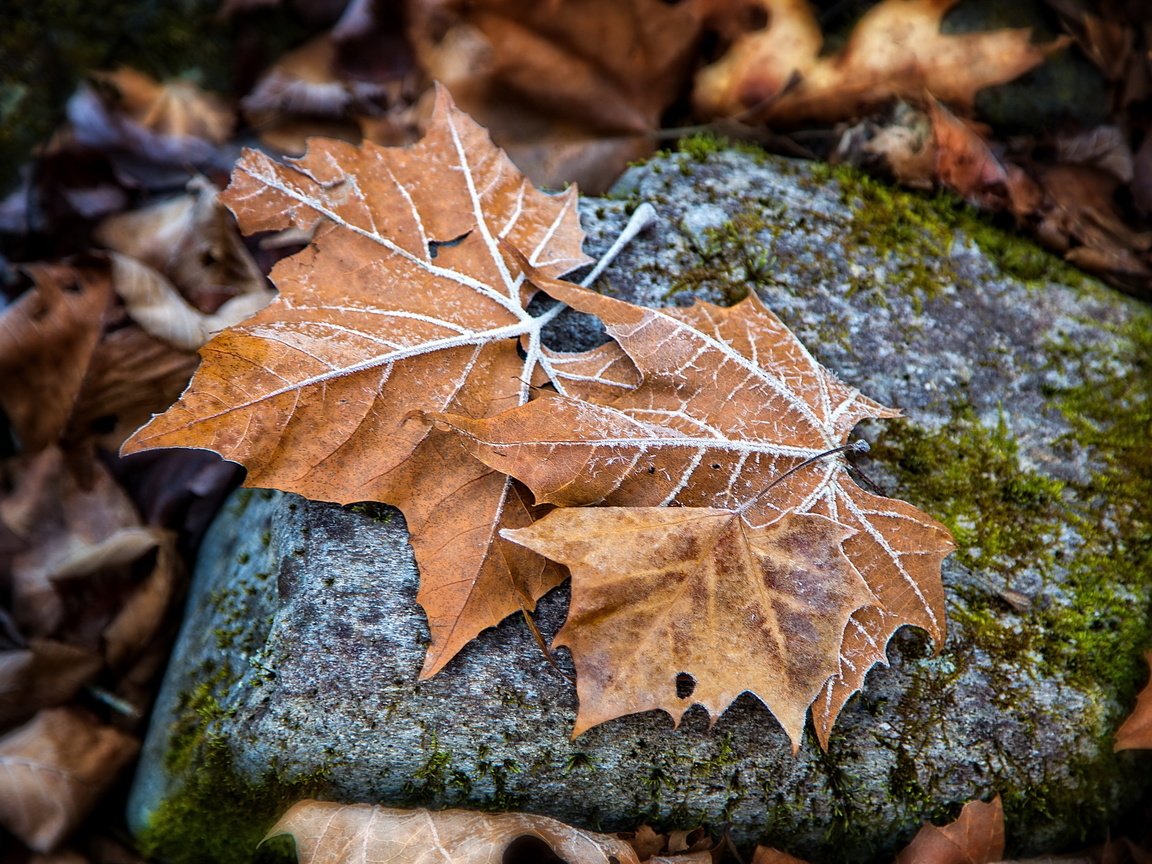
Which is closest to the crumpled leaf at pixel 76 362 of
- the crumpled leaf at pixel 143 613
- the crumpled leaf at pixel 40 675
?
the crumpled leaf at pixel 143 613

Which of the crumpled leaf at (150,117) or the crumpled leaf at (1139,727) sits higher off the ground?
the crumpled leaf at (150,117)

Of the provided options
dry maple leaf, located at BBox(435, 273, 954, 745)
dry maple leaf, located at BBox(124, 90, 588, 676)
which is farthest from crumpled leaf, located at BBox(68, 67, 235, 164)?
dry maple leaf, located at BBox(435, 273, 954, 745)

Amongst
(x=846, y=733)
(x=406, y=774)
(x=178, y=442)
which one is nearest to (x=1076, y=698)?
(x=846, y=733)

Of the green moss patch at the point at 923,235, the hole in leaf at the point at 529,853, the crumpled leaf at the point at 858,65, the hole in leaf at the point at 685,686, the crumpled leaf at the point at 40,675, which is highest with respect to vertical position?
the crumpled leaf at the point at 858,65

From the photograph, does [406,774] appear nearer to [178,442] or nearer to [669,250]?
[178,442]

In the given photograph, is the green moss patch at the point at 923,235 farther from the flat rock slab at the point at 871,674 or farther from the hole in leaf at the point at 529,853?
the hole in leaf at the point at 529,853

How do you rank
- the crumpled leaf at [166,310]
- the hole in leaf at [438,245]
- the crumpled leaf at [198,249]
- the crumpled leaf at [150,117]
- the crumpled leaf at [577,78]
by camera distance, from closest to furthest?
the hole in leaf at [438,245], the crumpled leaf at [166,310], the crumpled leaf at [577,78], the crumpled leaf at [198,249], the crumpled leaf at [150,117]

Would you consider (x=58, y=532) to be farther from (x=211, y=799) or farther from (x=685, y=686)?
(x=685, y=686)
